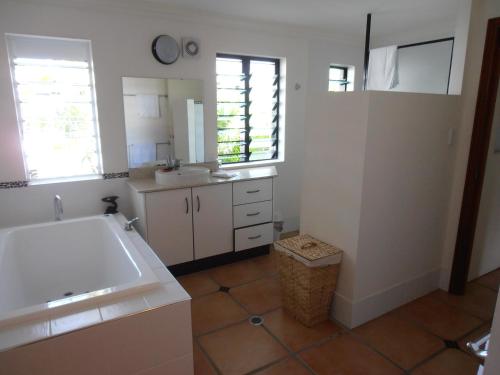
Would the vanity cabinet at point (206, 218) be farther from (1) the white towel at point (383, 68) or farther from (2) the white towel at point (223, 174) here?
(1) the white towel at point (383, 68)

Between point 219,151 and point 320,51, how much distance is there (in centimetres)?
166

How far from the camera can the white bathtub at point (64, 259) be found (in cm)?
217

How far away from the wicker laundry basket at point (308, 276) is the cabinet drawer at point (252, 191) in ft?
2.88

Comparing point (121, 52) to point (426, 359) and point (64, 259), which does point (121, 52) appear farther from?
point (426, 359)

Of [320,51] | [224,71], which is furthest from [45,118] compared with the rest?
[320,51]

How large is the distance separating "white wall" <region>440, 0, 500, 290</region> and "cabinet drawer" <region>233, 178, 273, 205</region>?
1.54 m

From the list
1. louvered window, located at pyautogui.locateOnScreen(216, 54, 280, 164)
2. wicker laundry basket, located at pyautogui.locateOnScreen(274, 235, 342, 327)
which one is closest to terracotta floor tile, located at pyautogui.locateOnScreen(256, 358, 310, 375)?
wicker laundry basket, located at pyautogui.locateOnScreen(274, 235, 342, 327)

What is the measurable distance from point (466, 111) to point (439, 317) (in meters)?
1.49

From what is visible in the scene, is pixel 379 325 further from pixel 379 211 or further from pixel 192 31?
pixel 192 31

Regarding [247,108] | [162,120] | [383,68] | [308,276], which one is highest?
[383,68]

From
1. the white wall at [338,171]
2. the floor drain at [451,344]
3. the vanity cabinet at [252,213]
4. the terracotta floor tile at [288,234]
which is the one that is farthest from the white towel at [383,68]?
the floor drain at [451,344]

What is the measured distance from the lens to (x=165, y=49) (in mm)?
2973

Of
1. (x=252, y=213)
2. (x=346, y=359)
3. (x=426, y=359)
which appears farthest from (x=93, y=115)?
(x=426, y=359)

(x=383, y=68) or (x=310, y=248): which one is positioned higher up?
(x=383, y=68)
